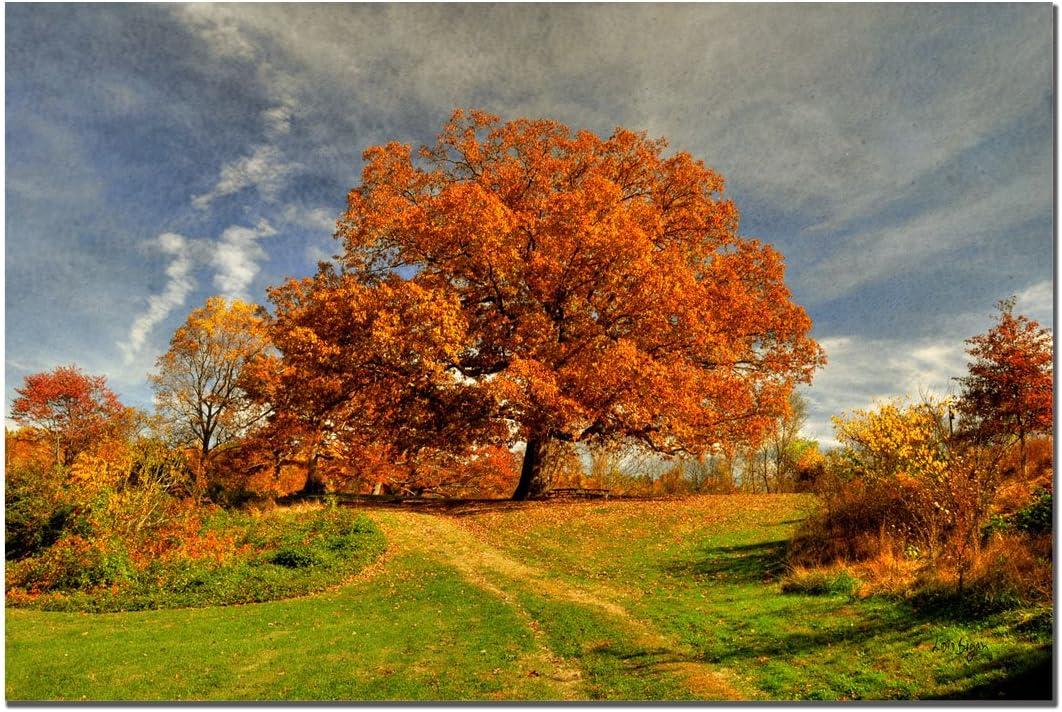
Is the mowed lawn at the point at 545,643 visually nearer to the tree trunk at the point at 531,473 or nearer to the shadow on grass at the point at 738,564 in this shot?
the shadow on grass at the point at 738,564

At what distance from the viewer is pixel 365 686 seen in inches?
312

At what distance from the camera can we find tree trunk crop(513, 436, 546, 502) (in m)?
24.7

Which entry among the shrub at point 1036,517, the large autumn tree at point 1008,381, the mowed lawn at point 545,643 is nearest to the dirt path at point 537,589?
the mowed lawn at point 545,643

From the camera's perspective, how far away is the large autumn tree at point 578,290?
761 inches

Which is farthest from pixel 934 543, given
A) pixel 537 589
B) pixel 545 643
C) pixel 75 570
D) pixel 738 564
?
pixel 75 570

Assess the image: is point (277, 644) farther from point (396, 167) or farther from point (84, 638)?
point (396, 167)

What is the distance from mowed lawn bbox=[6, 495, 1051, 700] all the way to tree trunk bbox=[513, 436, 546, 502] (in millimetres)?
8873

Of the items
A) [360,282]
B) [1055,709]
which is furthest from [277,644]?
[360,282]

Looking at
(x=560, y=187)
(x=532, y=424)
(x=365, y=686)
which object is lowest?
(x=365, y=686)

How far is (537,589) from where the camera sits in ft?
43.5

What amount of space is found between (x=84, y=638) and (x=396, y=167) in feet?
56.8

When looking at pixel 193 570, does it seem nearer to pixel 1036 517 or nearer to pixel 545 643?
pixel 545 643

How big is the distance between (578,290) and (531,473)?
27.7 ft

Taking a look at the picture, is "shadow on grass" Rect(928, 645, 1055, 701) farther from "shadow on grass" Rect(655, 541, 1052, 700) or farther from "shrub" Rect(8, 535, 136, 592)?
"shrub" Rect(8, 535, 136, 592)
